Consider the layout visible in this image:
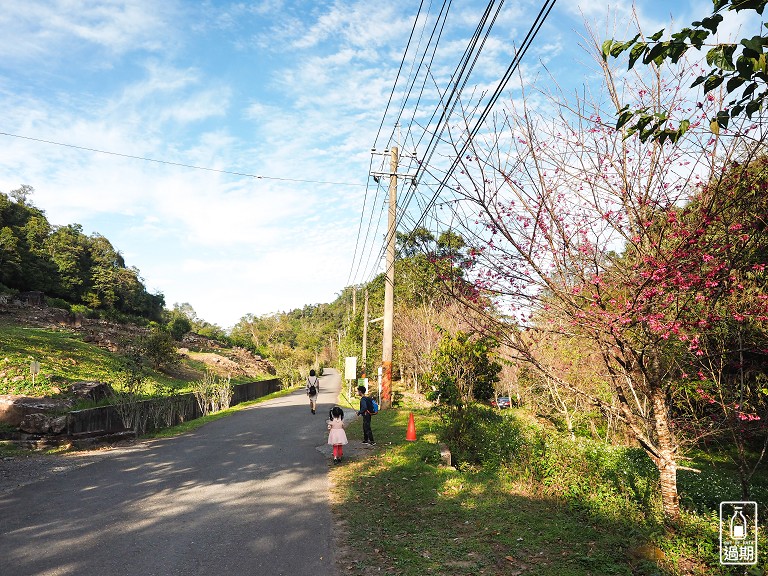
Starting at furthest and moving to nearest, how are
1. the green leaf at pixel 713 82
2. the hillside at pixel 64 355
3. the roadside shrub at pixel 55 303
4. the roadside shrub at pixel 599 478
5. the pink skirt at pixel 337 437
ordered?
the roadside shrub at pixel 55 303
the hillside at pixel 64 355
the pink skirt at pixel 337 437
the roadside shrub at pixel 599 478
the green leaf at pixel 713 82

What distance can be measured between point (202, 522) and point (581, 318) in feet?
19.0

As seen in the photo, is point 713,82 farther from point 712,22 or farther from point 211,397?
point 211,397

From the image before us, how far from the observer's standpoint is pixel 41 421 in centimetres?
1270

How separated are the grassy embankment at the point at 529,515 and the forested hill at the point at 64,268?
38789 millimetres

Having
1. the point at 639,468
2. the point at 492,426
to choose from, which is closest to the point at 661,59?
the point at 639,468

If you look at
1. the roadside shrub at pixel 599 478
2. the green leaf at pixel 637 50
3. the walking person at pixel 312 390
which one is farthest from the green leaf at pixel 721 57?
the walking person at pixel 312 390

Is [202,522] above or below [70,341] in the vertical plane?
below

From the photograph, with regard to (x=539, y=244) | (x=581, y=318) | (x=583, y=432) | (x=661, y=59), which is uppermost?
(x=661, y=59)

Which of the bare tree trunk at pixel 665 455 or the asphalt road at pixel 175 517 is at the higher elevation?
the bare tree trunk at pixel 665 455

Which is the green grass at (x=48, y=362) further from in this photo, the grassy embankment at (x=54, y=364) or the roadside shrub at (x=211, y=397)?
the roadside shrub at (x=211, y=397)

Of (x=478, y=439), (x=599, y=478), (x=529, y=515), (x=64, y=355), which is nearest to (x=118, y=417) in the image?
(x=64, y=355)

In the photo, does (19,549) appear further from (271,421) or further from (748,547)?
(271,421)

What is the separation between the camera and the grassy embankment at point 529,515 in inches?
214

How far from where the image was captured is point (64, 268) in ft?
152
